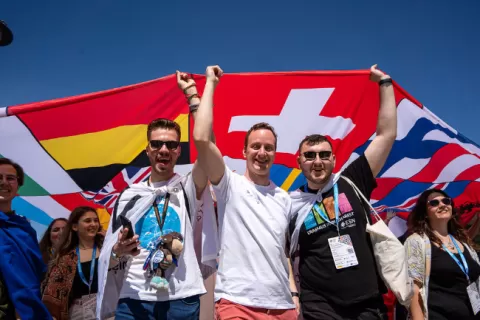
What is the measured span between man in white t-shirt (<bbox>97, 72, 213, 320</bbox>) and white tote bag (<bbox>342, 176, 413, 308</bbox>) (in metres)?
1.19

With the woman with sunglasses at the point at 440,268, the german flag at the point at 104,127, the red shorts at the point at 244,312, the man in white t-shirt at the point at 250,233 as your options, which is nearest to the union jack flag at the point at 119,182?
the german flag at the point at 104,127

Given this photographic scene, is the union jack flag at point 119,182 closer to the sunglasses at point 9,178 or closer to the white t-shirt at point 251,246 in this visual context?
the sunglasses at point 9,178

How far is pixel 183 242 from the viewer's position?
2691 millimetres

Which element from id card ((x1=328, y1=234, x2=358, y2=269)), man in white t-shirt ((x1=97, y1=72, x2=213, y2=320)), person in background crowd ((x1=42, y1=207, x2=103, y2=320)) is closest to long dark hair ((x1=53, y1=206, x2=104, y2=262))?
person in background crowd ((x1=42, y1=207, x2=103, y2=320))

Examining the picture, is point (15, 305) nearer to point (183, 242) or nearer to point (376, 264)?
point (183, 242)

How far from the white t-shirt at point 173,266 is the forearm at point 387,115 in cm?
149

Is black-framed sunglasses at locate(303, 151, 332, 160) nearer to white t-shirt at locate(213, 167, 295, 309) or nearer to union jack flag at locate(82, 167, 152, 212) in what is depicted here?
white t-shirt at locate(213, 167, 295, 309)

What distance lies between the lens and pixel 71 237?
4.38 metres

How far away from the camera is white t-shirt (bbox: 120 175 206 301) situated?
2543mm

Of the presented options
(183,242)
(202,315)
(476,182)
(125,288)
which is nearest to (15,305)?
(125,288)

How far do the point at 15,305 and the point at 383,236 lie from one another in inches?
101

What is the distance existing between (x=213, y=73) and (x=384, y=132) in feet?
4.45

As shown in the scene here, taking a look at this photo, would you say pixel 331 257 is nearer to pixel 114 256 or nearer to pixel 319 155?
pixel 319 155

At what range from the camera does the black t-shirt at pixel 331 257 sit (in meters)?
2.55
